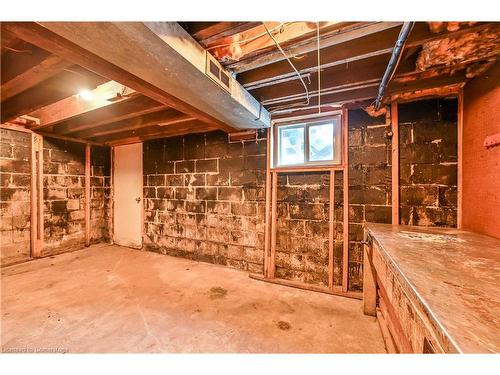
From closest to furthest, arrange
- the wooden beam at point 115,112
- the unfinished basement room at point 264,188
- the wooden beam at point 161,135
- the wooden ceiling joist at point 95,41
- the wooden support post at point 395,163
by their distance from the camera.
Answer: the wooden ceiling joist at point 95,41 → the unfinished basement room at point 264,188 → the wooden support post at point 395,163 → the wooden beam at point 115,112 → the wooden beam at point 161,135

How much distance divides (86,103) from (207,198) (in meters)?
1.88

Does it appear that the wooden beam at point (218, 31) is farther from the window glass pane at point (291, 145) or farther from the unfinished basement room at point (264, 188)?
the window glass pane at point (291, 145)

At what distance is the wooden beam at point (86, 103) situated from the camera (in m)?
2.06

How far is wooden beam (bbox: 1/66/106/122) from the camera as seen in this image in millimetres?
1891

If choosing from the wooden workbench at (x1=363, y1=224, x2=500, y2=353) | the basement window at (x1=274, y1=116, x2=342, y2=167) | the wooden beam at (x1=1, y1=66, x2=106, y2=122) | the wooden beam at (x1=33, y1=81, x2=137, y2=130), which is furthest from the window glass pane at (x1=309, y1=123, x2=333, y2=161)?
the wooden beam at (x1=1, y1=66, x2=106, y2=122)

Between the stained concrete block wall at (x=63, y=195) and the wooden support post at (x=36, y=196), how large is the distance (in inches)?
2.4

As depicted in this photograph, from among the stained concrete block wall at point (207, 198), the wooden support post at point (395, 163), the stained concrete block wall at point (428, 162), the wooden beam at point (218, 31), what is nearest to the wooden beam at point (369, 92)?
the wooden support post at point (395, 163)

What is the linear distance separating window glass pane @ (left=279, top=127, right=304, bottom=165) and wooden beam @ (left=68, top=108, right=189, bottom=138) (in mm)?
1242

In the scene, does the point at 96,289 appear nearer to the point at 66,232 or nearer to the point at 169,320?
the point at 169,320

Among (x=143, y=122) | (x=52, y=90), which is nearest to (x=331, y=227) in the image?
(x=143, y=122)

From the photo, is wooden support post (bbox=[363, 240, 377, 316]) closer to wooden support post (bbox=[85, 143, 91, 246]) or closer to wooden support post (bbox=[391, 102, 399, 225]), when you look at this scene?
wooden support post (bbox=[391, 102, 399, 225])

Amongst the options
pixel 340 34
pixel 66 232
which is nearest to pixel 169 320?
pixel 340 34

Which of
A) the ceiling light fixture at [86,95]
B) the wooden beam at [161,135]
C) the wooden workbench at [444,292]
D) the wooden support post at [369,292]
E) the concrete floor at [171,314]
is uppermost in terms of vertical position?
the ceiling light fixture at [86,95]

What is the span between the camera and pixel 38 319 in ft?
5.69
